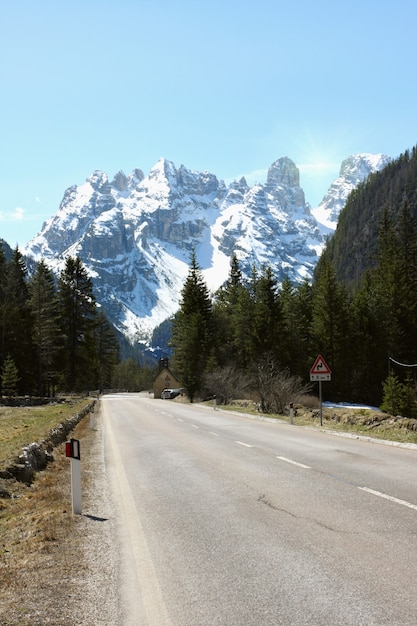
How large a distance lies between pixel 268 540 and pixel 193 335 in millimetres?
57060

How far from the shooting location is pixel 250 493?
9.27 meters

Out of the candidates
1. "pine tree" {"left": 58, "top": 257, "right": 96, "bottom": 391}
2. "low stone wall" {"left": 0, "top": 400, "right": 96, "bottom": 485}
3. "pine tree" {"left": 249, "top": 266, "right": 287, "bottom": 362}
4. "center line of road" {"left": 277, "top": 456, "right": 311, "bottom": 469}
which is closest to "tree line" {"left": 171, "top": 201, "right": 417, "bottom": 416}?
"pine tree" {"left": 249, "top": 266, "right": 287, "bottom": 362}

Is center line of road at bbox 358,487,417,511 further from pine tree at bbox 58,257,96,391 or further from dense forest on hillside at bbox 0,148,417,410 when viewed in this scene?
pine tree at bbox 58,257,96,391

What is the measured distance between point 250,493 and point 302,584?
14.2 feet

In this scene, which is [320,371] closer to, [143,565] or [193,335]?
[143,565]

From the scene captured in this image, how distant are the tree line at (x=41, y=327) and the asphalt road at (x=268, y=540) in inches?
1741

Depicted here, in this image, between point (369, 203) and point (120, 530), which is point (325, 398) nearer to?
point (120, 530)

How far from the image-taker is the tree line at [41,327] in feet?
190

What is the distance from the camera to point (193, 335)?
6350cm

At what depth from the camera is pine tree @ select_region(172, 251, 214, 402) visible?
202 feet

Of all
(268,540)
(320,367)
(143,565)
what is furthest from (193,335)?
(143,565)

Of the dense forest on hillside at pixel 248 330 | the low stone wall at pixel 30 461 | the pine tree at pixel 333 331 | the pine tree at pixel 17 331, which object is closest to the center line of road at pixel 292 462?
the low stone wall at pixel 30 461

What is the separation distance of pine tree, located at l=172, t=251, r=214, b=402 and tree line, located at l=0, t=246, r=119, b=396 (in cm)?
1189

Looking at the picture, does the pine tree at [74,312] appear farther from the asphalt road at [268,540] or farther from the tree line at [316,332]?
the asphalt road at [268,540]
